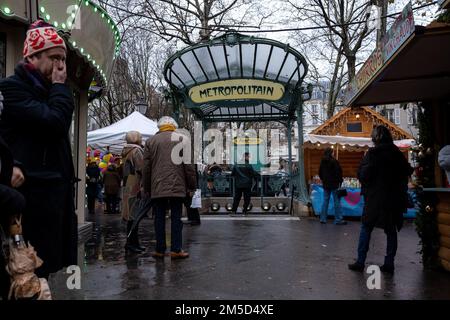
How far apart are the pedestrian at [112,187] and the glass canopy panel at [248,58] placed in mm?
5158

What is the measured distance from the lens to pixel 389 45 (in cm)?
401

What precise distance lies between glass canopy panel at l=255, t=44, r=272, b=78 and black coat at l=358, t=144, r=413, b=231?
6.19 m

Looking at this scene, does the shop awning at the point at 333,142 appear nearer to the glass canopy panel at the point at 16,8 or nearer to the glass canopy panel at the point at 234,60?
the glass canopy panel at the point at 234,60

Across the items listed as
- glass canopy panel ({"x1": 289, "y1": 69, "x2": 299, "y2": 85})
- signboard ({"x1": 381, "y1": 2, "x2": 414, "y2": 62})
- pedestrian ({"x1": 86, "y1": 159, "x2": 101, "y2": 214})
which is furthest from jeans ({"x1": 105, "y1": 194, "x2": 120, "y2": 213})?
signboard ({"x1": 381, "y1": 2, "x2": 414, "y2": 62})

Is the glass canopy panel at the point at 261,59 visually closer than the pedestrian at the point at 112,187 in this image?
Yes

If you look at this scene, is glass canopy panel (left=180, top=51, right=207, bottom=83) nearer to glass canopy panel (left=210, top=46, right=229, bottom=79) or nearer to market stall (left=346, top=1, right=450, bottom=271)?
glass canopy panel (left=210, top=46, right=229, bottom=79)

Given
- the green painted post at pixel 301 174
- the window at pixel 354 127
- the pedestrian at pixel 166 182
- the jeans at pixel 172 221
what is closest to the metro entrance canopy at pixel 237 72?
the green painted post at pixel 301 174

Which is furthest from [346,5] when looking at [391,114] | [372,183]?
[391,114]

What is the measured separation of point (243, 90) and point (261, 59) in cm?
92

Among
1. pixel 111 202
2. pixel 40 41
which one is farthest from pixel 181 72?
pixel 40 41

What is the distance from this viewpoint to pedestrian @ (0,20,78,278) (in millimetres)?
2269

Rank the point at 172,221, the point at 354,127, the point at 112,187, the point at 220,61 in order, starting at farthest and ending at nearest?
1. the point at 354,127
2. the point at 112,187
3. the point at 220,61
4. the point at 172,221

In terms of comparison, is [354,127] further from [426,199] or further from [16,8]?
[16,8]

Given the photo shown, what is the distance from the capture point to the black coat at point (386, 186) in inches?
190
